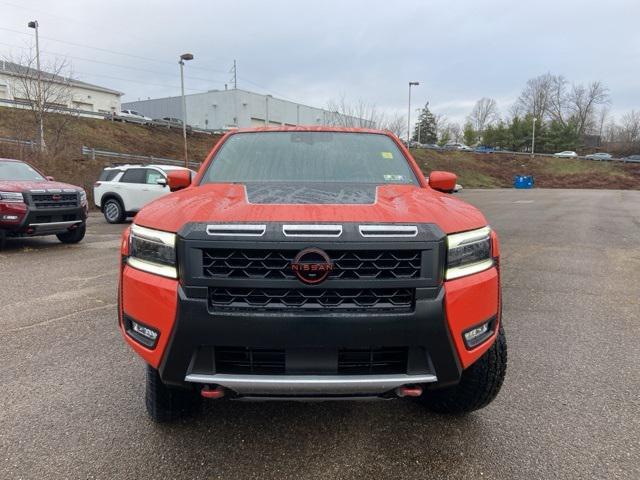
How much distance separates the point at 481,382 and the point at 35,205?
8.19 metres

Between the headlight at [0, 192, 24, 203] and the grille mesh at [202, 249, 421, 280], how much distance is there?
747cm

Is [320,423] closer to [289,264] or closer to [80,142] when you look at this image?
[289,264]

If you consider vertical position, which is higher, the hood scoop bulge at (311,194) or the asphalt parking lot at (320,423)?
the hood scoop bulge at (311,194)

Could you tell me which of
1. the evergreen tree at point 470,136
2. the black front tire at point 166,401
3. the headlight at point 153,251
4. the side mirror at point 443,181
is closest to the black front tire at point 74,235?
the black front tire at point 166,401

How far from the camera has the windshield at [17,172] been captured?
28.0 feet

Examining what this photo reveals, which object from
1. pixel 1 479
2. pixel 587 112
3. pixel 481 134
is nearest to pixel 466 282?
pixel 1 479

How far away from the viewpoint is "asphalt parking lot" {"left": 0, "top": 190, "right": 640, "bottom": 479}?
Result: 2.28 metres

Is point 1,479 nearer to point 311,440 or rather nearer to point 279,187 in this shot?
point 311,440

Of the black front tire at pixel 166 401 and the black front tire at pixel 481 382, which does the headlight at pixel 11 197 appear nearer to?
the black front tire at pixel 166 401

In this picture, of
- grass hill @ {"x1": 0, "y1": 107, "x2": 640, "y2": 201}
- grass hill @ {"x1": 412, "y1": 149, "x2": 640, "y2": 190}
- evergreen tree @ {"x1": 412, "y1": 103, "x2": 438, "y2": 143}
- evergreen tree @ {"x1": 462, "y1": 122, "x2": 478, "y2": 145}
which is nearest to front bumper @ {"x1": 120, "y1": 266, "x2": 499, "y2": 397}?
grass hill @ {"x1": 0, "y1": 107, "x2": 640, "y2": 201}

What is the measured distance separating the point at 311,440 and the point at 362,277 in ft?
3.62

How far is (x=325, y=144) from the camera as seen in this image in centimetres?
364

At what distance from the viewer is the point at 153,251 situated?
7.00 ft

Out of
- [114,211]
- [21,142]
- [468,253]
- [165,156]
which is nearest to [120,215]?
[114,211]
